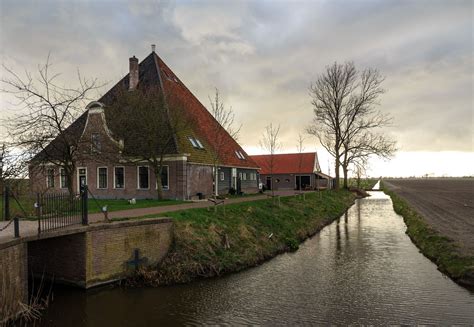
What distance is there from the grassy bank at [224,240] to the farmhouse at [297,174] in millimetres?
28003

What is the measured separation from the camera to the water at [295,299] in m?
8.71

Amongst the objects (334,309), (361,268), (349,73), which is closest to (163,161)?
(361,268)

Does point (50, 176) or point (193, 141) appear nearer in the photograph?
point (50, 176)

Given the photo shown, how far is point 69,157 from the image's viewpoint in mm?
18000

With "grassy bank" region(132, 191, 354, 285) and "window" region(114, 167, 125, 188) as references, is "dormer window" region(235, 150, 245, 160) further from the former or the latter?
"grassy bank" region(132, 191, 354, 285)

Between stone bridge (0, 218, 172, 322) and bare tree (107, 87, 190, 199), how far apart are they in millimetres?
10452

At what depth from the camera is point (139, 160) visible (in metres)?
23.8

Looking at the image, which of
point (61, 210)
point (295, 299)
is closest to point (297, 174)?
point (295, 299)

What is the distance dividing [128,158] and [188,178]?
4.06 meters

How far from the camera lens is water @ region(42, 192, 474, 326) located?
8.71m

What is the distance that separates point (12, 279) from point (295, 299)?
7007 millimetres

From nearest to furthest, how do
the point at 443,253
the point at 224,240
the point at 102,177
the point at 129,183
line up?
the point at 443,253 < the point at 224,240 < the point at 129,183 < the point at 102,177

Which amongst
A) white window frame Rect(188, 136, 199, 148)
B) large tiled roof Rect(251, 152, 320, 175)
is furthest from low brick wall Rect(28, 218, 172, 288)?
large tiled roof Rect(251, 152, 320, 175)

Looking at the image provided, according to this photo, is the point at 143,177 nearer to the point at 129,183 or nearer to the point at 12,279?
the point at 129,183
